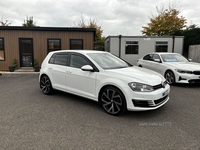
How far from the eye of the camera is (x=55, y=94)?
17.7ft

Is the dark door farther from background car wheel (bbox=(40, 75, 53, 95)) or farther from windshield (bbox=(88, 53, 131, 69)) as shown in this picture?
windshield (bbox=(88, 53, 131, 69))

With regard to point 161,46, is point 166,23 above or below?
above

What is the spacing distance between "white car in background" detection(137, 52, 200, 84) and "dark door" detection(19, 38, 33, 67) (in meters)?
8.03

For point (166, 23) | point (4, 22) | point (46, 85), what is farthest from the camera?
point (4, 22)

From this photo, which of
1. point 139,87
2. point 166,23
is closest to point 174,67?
point 139,87

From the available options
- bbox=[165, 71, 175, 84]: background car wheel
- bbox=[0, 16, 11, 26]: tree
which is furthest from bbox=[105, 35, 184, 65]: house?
bbox=[0, 16, 11, 26]: tree

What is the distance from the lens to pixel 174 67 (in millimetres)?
6562

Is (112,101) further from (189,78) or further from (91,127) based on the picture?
(189,78)

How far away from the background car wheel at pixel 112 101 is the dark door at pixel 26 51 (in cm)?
939

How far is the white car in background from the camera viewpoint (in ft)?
20.0

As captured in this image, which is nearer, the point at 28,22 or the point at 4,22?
the point at 28,22

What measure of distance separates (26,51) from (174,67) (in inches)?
386

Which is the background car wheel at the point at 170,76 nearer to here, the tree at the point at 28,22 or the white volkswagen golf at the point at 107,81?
the white volkswagen golf at the point at 107,81

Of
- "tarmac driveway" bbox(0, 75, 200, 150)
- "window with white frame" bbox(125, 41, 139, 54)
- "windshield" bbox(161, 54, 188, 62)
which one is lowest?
"tarmac driveway" bbox(0, 75, 200, 150)
